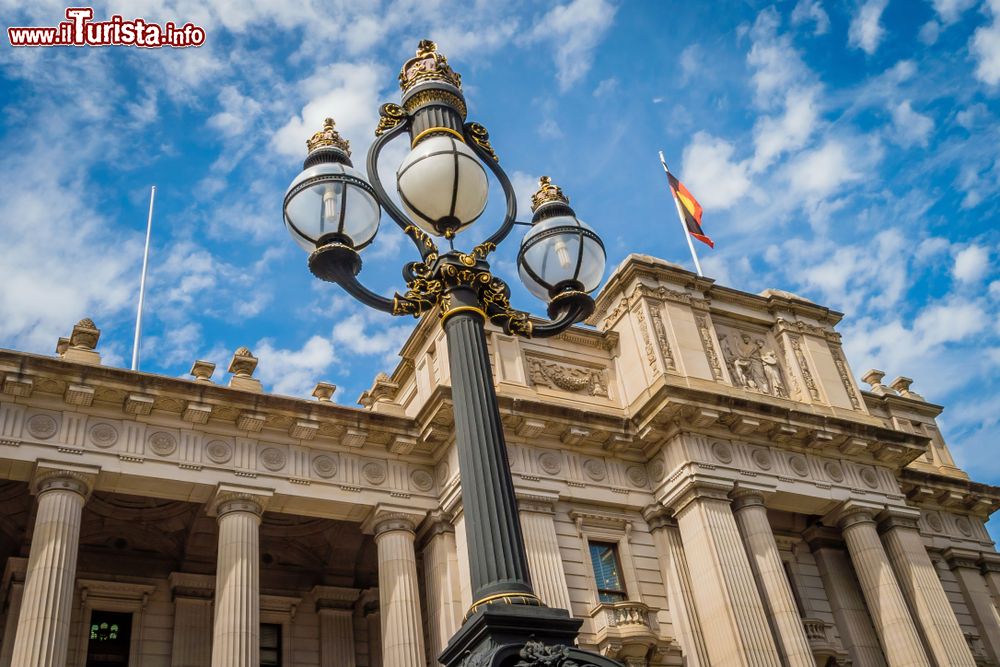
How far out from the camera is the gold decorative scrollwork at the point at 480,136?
374 inches

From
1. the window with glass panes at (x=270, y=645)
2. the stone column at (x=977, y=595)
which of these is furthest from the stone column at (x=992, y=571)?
the window with glass panes at (x=270, y=645)

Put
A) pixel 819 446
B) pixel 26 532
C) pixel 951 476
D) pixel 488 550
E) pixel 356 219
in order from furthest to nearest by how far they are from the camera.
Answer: pixel 951 476 → pixel 819 446 → pixel 26 532 → pixel 356 219 → pixel 488 550

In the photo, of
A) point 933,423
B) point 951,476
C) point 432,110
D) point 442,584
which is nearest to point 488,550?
point 432,110

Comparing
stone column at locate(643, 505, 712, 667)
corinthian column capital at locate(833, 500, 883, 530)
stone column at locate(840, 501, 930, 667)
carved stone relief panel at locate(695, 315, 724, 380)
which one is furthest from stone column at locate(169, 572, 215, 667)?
stone column at locate(840, 501, 930, 667)

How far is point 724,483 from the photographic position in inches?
887

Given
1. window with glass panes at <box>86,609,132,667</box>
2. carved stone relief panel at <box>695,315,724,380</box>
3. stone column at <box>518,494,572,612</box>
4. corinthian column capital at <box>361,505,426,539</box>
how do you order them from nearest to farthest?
stone column at <box>518,494,572,612</box> → corinthian column capital at <box>361,505,426,539</box> → window with glass panes at <box>86,609,132,667</box> → carved stone relief panel at <box>695,315,724,380</box>

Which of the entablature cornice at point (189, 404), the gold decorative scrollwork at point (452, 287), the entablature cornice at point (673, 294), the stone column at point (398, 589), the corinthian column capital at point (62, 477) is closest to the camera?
the gold decorative scrollwork at point (452, 287)

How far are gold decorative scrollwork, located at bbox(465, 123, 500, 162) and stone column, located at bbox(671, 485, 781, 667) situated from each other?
47.0 feet

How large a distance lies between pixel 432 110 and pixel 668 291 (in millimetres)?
17351

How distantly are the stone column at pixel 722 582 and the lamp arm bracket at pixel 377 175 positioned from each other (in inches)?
575

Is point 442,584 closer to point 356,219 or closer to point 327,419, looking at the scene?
point 327,419

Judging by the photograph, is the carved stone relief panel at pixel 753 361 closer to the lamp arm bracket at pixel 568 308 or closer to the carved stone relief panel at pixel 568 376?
the carved stone relief panel at pixel 568 376

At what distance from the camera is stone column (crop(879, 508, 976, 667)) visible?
23.0m

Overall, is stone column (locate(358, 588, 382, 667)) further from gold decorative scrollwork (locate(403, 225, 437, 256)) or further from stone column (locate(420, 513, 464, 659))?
gold decorative scrollwork (locate(403, 225, 437, 256))
